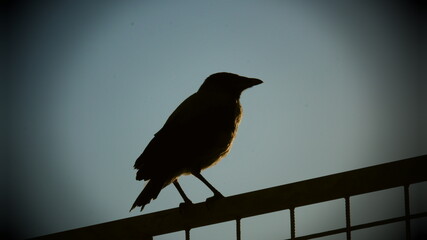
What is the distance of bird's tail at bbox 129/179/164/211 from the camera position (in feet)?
8.93

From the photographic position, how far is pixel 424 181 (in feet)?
6.29

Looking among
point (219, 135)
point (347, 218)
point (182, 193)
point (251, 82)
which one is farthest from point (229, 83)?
point (347, 218)

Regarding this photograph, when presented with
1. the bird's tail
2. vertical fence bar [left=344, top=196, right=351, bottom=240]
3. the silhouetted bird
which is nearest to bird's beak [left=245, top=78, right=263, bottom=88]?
the silhouetted bird

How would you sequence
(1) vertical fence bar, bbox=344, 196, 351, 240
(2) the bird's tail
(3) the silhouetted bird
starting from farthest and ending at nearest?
(3) the silhouetted bird
(2) the bird's tail
(1) vertical fence bar, bbox=344, 196, 351, 240

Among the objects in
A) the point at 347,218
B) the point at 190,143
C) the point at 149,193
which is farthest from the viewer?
the point at 190,143

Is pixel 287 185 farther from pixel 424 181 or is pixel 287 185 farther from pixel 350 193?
pixel 424 181

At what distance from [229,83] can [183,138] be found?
1.01 m

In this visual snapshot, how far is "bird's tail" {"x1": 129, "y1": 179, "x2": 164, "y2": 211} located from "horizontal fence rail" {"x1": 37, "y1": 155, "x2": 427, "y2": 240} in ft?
2.18

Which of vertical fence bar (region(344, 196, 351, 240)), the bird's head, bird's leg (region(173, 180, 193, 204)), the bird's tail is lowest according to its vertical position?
vertical fence bar (region(344, 196, 351, 240))

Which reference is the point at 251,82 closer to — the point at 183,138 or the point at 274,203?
the point at 183,138

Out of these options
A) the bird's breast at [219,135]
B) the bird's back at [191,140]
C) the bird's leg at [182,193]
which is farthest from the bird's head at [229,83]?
the bird's leg at [182,193]

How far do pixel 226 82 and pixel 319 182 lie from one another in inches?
86.8

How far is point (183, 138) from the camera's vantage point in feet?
10.5

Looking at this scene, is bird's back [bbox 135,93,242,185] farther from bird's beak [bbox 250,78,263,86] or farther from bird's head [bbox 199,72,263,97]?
bird's beak [bbox 250,78,263,86]
